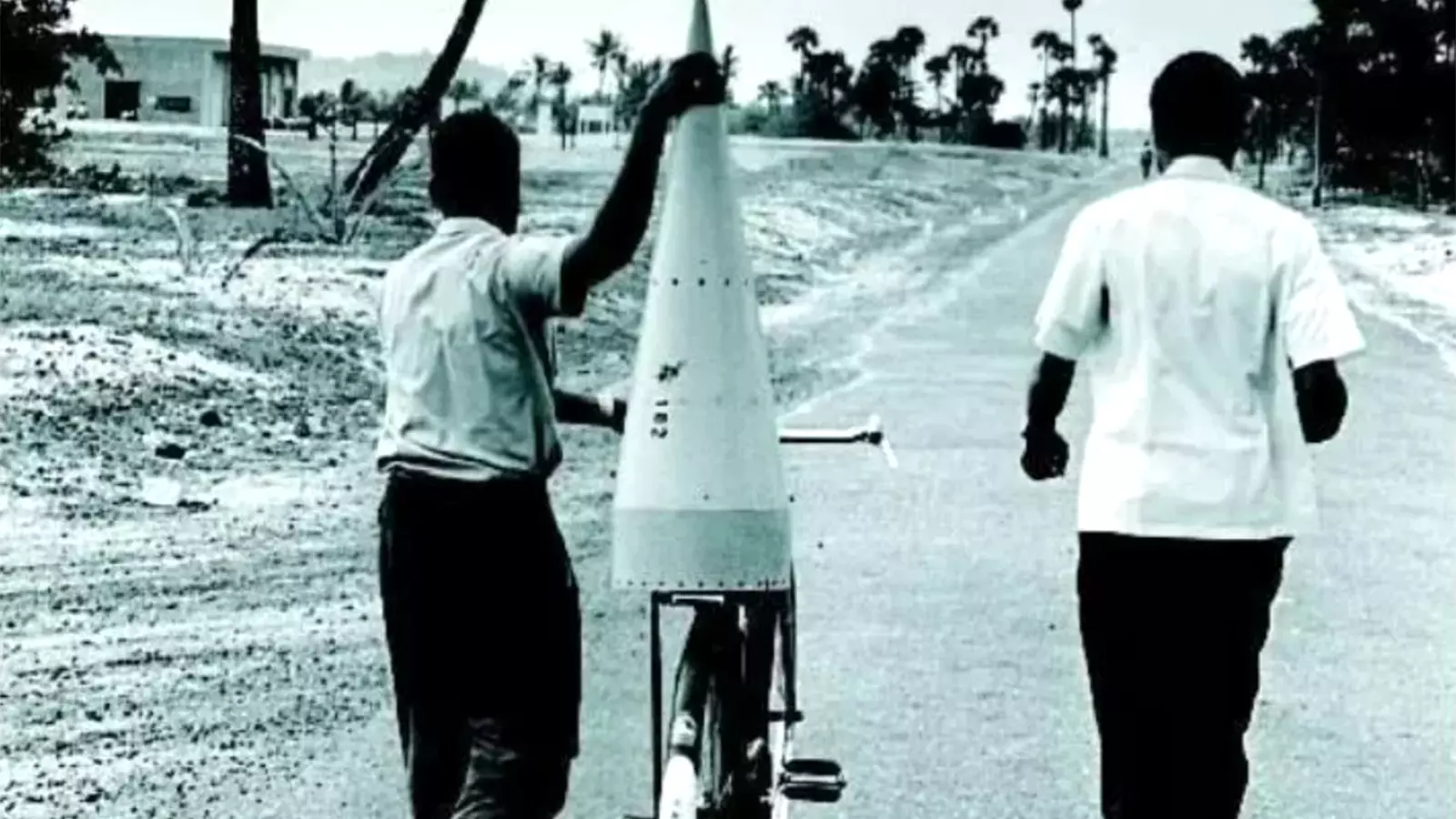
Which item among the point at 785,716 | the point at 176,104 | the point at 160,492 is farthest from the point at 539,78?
the point at 785,716

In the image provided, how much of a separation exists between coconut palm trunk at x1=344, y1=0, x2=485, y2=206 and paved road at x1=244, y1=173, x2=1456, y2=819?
2.46 meters

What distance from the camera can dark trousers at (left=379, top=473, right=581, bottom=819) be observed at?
166 inches

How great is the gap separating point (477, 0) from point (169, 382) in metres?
2.19

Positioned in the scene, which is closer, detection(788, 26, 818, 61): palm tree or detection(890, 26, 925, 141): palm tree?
detection(788, 26, 818, 61): palm tree

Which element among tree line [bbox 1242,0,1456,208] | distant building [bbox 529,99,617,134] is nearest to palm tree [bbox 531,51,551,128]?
distant building [bbox 529,99,617,134]

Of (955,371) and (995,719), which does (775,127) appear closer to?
(955,371)

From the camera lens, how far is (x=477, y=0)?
44.7 ft

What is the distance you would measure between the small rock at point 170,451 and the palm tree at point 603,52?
2207mm

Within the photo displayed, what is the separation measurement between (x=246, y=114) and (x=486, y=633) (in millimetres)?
12880

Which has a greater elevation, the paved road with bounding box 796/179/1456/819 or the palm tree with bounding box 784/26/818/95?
the palm tree with bounding box 784/26/818/95

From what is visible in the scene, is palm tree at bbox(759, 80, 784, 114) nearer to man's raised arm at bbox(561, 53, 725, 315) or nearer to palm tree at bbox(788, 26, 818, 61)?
palm tree at bbox(788, 26, 818, 61)

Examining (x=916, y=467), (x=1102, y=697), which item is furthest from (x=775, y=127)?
(x=1102, y=697)

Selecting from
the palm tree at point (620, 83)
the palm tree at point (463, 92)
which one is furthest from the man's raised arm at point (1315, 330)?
the palm tree at point (463, 92)

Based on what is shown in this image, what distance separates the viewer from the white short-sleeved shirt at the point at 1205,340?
14.0 ft
